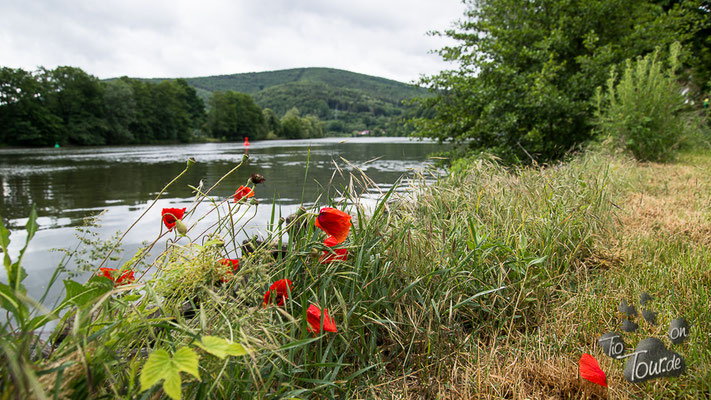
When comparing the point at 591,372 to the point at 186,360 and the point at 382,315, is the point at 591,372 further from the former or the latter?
the point at 186,360

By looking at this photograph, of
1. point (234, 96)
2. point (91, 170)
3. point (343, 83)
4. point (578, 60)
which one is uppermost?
point (343, 83)

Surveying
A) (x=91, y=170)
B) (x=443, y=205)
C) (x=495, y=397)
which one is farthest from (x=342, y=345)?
(x=91, y=170)

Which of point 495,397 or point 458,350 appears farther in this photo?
point 458,350

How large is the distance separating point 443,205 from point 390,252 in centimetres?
126

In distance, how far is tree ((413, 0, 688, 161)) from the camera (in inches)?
319

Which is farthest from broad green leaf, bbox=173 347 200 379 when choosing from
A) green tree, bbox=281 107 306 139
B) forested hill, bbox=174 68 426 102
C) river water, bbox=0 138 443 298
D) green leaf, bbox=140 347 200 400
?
forested hill, bbox=174 68 426 102

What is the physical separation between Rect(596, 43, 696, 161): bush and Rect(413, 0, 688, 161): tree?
1046 millimetres

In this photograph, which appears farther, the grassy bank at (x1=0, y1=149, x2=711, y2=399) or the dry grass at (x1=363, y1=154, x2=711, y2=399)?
the dry grass at (x1=363, y1=154, x2=711, y2=399)

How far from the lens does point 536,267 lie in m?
2.10

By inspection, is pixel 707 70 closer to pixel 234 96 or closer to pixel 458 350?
pixel 458 350

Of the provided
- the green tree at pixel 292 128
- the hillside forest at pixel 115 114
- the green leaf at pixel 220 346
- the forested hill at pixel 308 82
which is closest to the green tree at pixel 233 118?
the hillside forest at pixel 115 114

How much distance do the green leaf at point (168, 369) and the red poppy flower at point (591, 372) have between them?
118 cm

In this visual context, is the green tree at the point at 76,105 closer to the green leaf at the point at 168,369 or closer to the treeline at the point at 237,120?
the treeline at the point at 237,120

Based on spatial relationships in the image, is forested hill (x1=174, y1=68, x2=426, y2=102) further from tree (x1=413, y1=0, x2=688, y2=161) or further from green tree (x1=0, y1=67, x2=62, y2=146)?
tree (x1=413, y1=0, x2=688, y2=161)
